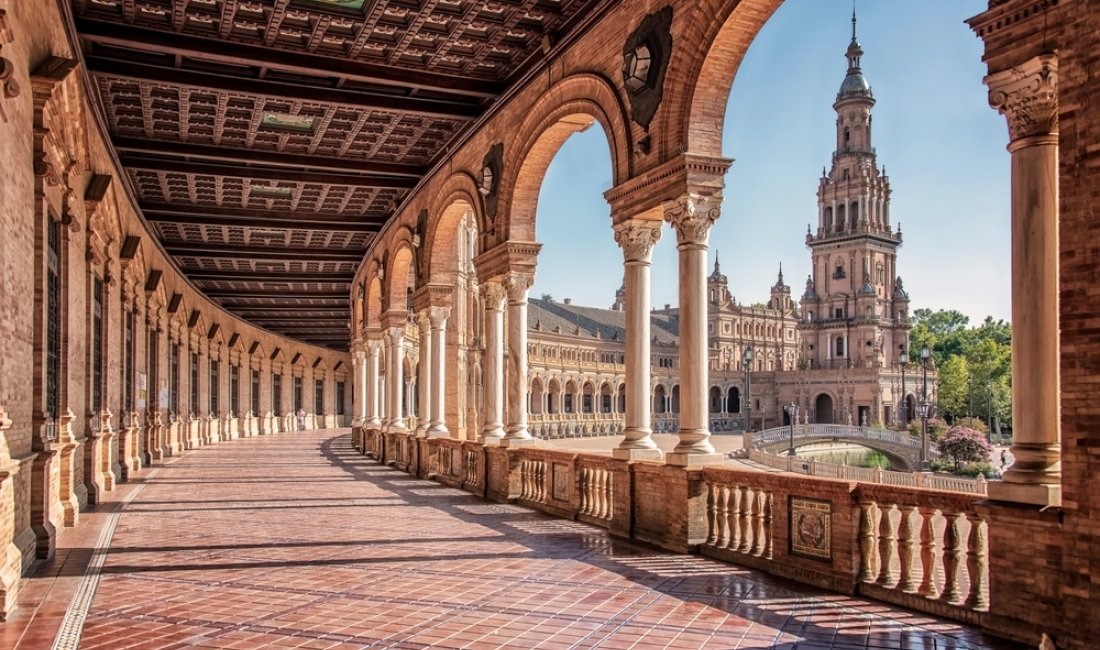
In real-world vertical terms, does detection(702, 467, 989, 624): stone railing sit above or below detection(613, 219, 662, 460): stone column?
below

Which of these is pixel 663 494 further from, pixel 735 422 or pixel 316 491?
pixel 735 422

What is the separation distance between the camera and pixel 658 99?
10.6m

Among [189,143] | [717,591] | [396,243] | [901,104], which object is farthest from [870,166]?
[717,591]

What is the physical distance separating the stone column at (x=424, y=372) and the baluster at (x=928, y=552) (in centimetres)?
1469

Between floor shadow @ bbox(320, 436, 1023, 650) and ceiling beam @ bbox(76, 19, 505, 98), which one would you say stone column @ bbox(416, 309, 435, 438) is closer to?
ceiling beam @ bbox(76, 19, 505, 98)

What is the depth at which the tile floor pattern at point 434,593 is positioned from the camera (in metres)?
6.37

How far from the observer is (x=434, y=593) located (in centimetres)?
789

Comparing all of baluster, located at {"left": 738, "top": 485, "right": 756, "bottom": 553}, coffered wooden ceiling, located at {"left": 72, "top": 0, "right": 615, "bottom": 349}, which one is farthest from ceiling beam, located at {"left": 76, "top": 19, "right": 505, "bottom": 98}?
baluster, located at {"left": 738, "top": 485, "right": 756, "bottom": 553}

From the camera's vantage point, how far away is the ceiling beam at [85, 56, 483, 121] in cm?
1388

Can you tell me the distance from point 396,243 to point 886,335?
9084cm

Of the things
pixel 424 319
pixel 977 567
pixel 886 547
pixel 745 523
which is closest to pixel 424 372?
pixel 424 319

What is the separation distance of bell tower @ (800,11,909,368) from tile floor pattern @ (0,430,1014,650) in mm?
95326

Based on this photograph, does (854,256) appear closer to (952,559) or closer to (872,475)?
(872,475)

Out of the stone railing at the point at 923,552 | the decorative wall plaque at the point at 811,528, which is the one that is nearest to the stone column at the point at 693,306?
the decorative wall plaque at the point at 811,528
